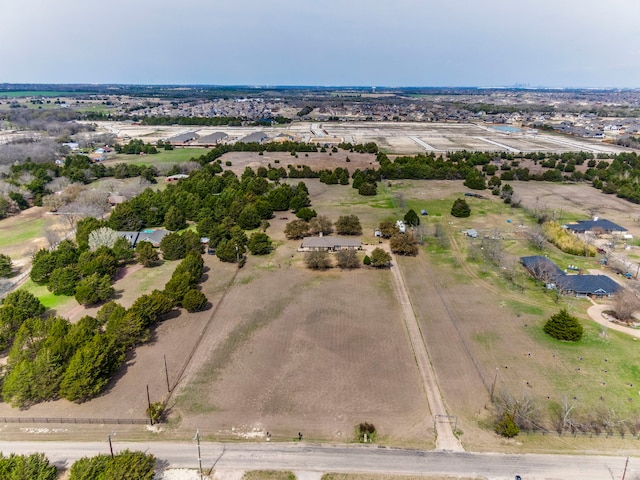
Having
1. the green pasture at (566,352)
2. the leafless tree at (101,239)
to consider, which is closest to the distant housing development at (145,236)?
the leafless tree at (101,239)

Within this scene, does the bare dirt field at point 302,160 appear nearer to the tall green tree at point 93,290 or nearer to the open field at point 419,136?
the open field at point 419,136

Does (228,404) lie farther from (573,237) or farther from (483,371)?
(573,237)

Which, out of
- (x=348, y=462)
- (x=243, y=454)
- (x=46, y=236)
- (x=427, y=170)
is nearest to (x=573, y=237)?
(x=427, y=170)

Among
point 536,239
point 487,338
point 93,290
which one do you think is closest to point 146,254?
point 93,290

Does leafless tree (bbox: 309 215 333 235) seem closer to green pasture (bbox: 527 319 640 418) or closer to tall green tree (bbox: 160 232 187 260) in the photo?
tall green tree (bbox: 160 232 187 260)

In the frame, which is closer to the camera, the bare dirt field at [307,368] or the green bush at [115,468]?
the green bush at [115,468]

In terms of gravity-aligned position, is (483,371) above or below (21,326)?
below
